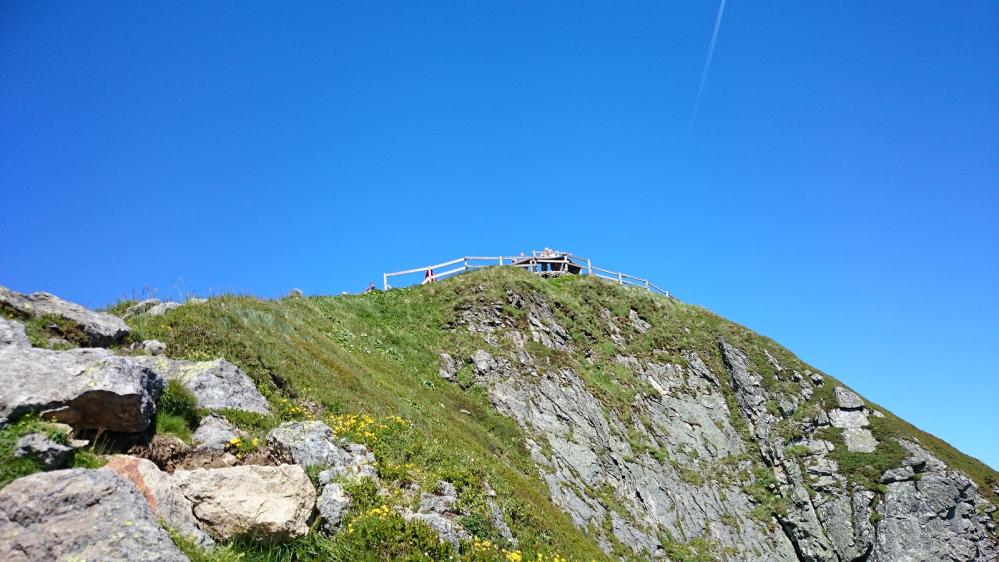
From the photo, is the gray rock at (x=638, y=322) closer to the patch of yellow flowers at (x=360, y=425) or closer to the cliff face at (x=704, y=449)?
the cliff face at (x=704, y=449)

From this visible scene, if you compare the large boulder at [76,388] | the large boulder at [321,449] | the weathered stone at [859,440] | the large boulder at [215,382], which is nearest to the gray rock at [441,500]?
the large boulder at [321,449]

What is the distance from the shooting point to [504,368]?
107 ft

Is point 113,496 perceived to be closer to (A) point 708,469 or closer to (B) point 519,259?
(A) point 708,469

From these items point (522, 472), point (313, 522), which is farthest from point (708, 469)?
point (313, 522)

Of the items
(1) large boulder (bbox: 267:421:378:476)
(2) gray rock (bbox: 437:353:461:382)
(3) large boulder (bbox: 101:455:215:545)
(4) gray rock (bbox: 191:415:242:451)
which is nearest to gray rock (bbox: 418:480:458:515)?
(1) large boulder (bbox: 267:421:378:476)

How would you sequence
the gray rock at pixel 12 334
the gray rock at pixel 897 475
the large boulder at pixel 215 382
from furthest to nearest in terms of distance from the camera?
the gray rock at pixel 897 475, the large boulder at pixel 215 382, the gray rock at pixel 12 334

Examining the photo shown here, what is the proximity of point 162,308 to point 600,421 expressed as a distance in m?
23.9

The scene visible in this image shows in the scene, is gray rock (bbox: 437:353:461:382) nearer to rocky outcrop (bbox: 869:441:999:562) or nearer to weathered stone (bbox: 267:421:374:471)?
weathered stone (bbox: 267:421:374:471)

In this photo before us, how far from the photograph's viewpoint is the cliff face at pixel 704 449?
95.8 feet

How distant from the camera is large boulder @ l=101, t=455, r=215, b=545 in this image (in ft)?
24.6

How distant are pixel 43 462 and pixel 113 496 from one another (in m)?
1.21

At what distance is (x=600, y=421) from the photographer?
1286 inches

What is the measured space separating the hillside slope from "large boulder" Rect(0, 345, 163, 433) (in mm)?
3076

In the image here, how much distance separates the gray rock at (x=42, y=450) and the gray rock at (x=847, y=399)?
46239mm
